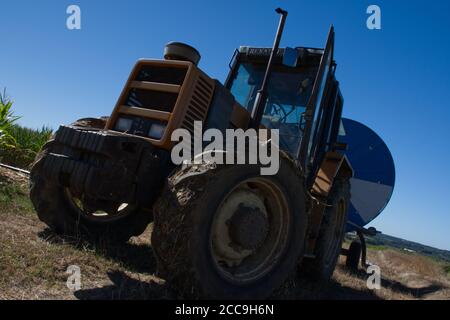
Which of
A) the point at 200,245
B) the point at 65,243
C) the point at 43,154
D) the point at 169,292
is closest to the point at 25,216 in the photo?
the point at 65,243

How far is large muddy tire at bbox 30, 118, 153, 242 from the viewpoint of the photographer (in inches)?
160

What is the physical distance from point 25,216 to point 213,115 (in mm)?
2625

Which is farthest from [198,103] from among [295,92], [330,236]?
[330,236]

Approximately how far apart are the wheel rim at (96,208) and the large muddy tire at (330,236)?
2.24 m

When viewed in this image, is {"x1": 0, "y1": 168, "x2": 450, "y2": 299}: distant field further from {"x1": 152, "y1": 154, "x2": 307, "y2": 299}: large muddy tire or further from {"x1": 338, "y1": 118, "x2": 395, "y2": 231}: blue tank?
{"x1": 338, "y1": 118, "x2": 395, "y2": 231}: blue tank

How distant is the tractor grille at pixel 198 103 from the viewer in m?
3.75

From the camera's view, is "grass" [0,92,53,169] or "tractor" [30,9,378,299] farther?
"grass" [0,92,53,169]

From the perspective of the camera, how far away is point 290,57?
484cm

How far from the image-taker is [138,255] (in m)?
4.29

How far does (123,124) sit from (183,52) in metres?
0.84

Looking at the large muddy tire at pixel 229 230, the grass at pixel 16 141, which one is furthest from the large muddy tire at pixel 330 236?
the grass at pixel 16 141

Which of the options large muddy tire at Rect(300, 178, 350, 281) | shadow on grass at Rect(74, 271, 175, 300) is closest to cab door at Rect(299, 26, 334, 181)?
large muddy tire at Rect(300, 178, 350, 281)

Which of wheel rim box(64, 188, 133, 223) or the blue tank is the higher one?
the blue tank
